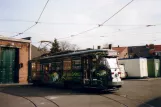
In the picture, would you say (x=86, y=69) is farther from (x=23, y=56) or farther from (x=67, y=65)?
(x=23, y=56)

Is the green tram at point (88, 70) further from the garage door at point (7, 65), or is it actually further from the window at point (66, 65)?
the garage door at point (7, 65)

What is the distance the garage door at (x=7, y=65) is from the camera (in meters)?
30.9

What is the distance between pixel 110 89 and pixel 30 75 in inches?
500

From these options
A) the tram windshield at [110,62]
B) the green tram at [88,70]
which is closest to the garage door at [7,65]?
the green tram at [88,70]

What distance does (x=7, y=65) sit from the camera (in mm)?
31578

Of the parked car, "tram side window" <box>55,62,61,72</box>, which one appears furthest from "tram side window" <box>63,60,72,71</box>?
the parked car

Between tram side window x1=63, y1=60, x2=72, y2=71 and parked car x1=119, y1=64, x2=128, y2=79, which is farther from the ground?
tram side window x1=63, y1=60, x2=72, y2=71

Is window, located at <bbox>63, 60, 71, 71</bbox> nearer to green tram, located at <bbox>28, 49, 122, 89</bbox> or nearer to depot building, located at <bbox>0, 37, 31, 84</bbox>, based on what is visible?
green tram, located at <bbox>28, 49, 122, 89</bbox>

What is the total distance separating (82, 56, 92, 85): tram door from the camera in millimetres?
17094

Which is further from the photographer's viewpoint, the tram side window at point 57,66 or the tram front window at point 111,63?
the tram side window at point 57,66

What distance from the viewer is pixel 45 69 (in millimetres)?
22812

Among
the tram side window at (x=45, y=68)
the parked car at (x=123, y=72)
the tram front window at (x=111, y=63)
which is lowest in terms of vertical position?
the parked car at (x=123, y=72)

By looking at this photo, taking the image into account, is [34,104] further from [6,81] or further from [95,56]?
[6,81]

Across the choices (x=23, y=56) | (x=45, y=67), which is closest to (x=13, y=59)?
(x=23, y=56)
